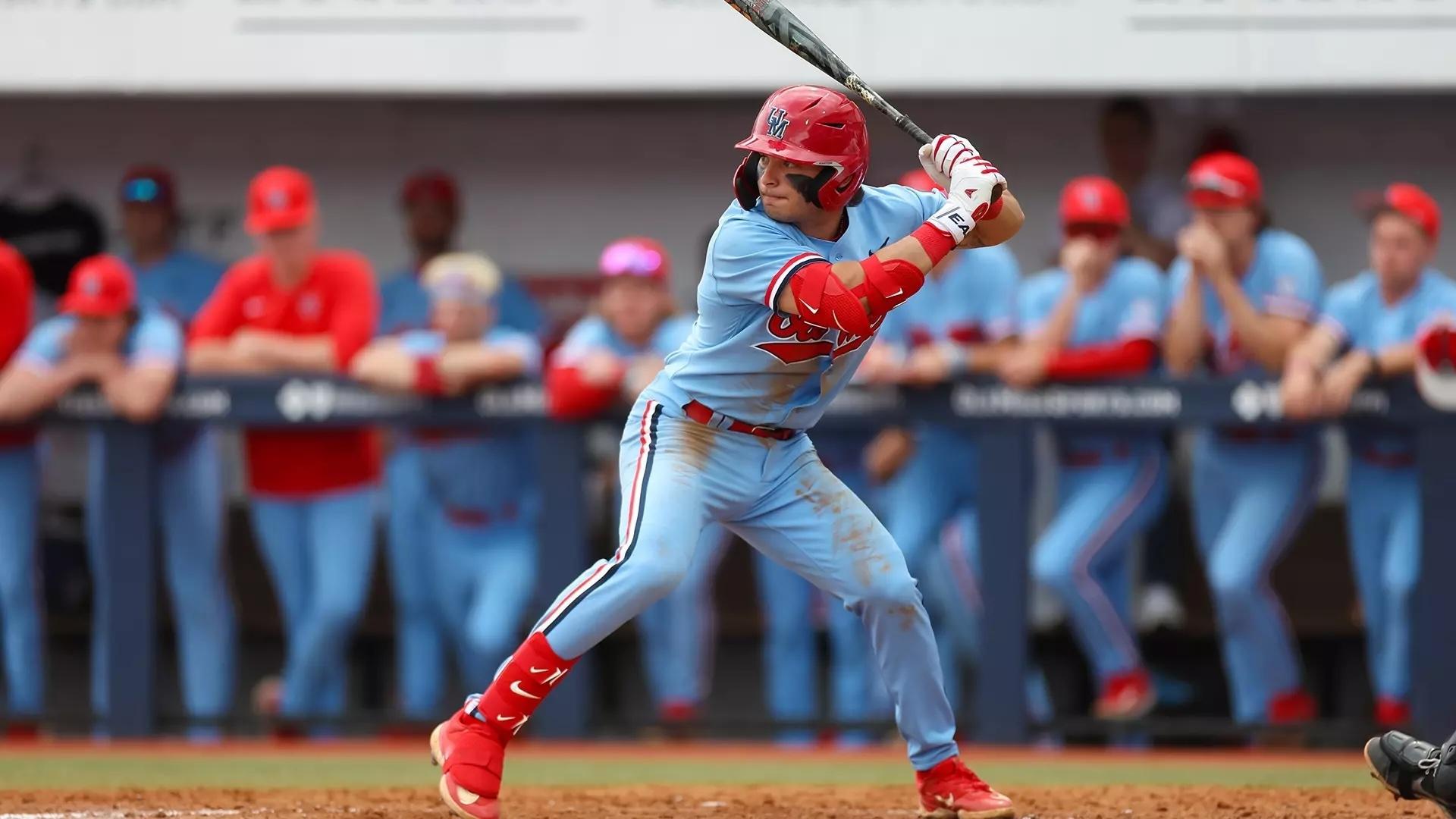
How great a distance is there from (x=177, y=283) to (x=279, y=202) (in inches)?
49.5

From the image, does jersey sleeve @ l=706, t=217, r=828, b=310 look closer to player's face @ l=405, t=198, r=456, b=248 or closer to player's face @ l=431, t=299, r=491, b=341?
player's face @ l=431, t=299, r=491, b=341

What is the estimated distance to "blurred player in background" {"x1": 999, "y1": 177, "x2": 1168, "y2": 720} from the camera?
585cm

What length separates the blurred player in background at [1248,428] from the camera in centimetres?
577

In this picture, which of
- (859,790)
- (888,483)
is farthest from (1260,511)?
(859,790)

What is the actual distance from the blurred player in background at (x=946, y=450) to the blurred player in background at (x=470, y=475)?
1.13 m

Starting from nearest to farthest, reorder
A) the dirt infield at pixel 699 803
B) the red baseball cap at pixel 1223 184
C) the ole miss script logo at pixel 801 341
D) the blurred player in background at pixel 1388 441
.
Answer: the ole miss script logo at pixel 801 341 < the dirt infield at pixel 699 803 < the blurred player in background at pixel 1388 441 < the red baseball cap at pixel 1223 184

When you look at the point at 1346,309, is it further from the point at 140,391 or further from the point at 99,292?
the point at 99,292

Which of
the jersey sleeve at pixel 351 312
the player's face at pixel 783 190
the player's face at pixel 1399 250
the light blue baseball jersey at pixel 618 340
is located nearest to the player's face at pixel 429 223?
the jersey sleeve at pixel 351 312

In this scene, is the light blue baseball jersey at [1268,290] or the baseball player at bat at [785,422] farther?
the light blue baseball jersey at [1268,290]

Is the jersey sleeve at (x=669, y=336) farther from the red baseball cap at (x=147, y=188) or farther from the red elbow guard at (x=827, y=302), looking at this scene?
the red elbow guard at (x=827, y=302)

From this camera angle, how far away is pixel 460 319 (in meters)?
6.11

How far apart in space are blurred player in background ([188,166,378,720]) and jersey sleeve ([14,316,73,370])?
1.29 feet

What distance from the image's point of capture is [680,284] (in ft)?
24.8

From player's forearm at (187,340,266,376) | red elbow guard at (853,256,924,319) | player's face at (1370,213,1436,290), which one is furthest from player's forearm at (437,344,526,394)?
player's face at (1370,213,1436,290)
